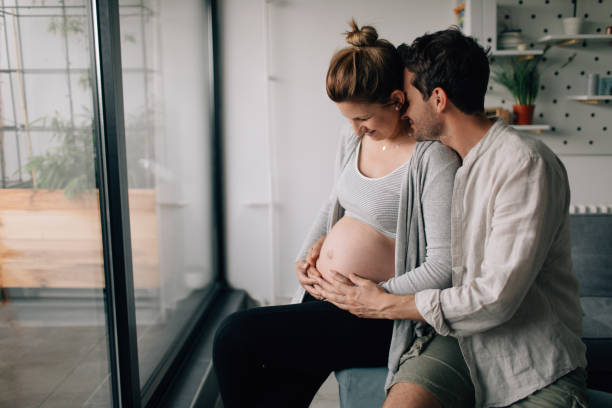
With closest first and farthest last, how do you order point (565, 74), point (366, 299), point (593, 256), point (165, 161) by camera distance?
point (366, 299) < point (165, 161) < point (593, 256) < point (565, 74)

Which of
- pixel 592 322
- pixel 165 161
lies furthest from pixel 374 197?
pixel 592 322

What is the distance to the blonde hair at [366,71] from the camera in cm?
117

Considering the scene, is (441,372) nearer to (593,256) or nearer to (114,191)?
(114,191)

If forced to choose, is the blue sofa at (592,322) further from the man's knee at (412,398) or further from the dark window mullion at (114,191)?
the dark window mullion at (114,191)

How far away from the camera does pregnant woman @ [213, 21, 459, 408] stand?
1.13 metres

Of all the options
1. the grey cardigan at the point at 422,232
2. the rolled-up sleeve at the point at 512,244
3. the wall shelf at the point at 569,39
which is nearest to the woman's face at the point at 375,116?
the grey cardigan at the point at 422,232

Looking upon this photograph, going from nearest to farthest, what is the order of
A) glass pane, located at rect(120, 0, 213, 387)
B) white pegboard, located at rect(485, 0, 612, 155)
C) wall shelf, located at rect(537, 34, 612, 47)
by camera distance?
1. glass pane, located at rect(120, 0, 213, 387)
2. wall shelf, located at rect(537, 34, 612, 47)
3. white pegboard, located at rect(485, 0, 612, 155)

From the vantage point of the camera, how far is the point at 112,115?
4.01 ft

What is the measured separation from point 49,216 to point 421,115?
878mm

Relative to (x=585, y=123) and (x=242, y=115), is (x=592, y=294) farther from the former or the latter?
(x=242, y=115)

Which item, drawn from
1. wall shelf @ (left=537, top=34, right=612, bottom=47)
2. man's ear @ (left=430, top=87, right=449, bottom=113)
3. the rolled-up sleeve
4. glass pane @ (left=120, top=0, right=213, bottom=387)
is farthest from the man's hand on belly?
wall shelf @ (left=537, top=34, right=612, bottom=47)

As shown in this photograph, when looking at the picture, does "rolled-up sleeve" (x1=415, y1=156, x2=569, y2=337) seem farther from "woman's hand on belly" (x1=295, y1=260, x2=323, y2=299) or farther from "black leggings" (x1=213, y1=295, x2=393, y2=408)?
"woman's hand on belly" (x1=295, y1=260, x2=323, y2=299)

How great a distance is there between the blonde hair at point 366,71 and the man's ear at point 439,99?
6.6 inches

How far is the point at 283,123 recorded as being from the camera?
2.72 metres
